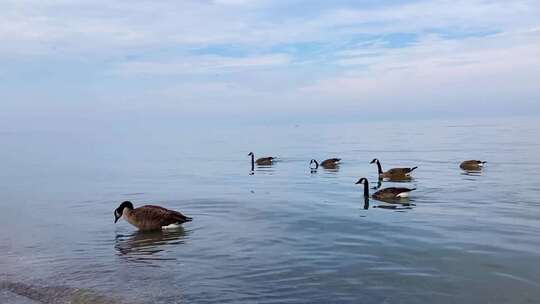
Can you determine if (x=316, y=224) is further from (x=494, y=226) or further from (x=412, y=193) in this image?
(x=412, y=193)

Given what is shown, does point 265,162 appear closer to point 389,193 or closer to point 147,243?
point 389,193

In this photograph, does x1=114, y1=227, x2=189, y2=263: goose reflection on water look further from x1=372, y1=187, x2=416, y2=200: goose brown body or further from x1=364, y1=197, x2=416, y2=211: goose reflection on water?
x1=372, y1=187, x2=416, y2=200: goose brown body

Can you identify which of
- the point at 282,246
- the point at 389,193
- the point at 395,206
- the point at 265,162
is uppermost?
the point at 265,162

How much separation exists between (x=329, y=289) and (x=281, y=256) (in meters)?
2.77

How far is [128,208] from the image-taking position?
17.3m

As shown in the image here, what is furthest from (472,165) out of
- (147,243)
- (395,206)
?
(147,243)

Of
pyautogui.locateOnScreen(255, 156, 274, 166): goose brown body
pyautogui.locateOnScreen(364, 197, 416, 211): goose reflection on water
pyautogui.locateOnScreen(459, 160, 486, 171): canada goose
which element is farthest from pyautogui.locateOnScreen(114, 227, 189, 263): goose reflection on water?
pyautogui.locateOnScreen(255, 156, 274, 166): goose brown body

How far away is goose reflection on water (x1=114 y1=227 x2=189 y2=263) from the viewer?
1345cm

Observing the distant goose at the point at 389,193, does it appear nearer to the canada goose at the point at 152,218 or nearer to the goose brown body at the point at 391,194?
the goose brown body at the point at 391,194

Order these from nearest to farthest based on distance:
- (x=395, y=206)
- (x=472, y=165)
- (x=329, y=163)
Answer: (x=395, y=206)
(x=472, y=165)
(x=329, y=163)

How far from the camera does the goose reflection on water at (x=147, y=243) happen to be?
44.1ft

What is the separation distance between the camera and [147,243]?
50.0 feet

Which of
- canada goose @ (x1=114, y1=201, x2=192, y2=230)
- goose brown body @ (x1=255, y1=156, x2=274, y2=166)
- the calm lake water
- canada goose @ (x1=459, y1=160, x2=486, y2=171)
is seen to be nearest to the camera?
the calm lake water

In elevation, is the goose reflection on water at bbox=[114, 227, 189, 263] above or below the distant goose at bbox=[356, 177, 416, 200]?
below
